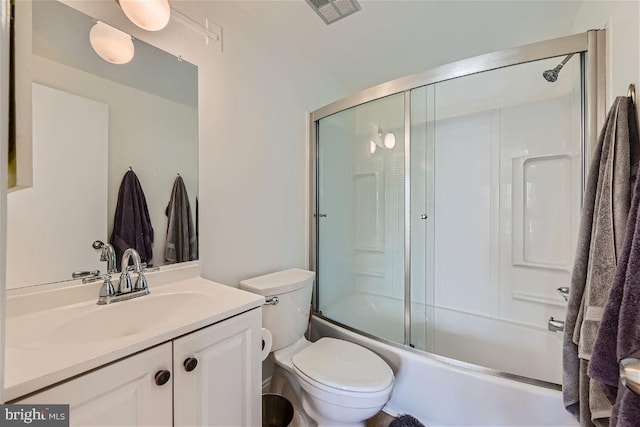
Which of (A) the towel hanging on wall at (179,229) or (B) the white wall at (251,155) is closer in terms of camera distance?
(A) the towel hanging on wall at (179,229)

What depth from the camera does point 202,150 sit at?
1.35 meters

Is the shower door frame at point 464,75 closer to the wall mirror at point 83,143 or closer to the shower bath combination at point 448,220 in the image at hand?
the shower bath combination at point 448,220

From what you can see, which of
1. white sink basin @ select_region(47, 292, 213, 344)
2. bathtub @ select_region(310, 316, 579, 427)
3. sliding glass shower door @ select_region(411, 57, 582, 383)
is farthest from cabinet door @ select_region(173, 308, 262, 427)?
sliding glass shower door @ select_region(411, 57, 582, 383)

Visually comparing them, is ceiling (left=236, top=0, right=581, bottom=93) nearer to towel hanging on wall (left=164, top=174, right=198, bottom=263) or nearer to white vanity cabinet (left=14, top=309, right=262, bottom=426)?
towel hanging on wall (left=164, top=174, right=198, bottom=263)

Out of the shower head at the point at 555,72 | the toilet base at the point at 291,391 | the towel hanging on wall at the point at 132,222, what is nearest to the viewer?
the towel hanging on wall at the point at 132,222

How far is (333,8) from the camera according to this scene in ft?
4.92

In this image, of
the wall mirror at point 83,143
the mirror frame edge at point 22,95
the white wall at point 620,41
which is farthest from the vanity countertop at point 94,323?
the white wall at point 620,41

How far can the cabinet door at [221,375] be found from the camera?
82 centimetres

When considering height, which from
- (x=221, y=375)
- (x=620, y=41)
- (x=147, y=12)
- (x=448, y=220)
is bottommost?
(x=221, y=375)

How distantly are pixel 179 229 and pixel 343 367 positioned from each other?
1016 mm

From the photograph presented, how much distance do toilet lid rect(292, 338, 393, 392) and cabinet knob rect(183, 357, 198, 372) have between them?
59 cm

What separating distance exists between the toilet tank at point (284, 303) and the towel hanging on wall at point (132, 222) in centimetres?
50

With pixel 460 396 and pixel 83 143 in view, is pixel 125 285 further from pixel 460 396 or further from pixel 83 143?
pixel 460 396

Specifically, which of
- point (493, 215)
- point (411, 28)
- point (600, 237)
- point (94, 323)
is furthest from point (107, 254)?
point (493, 215)
